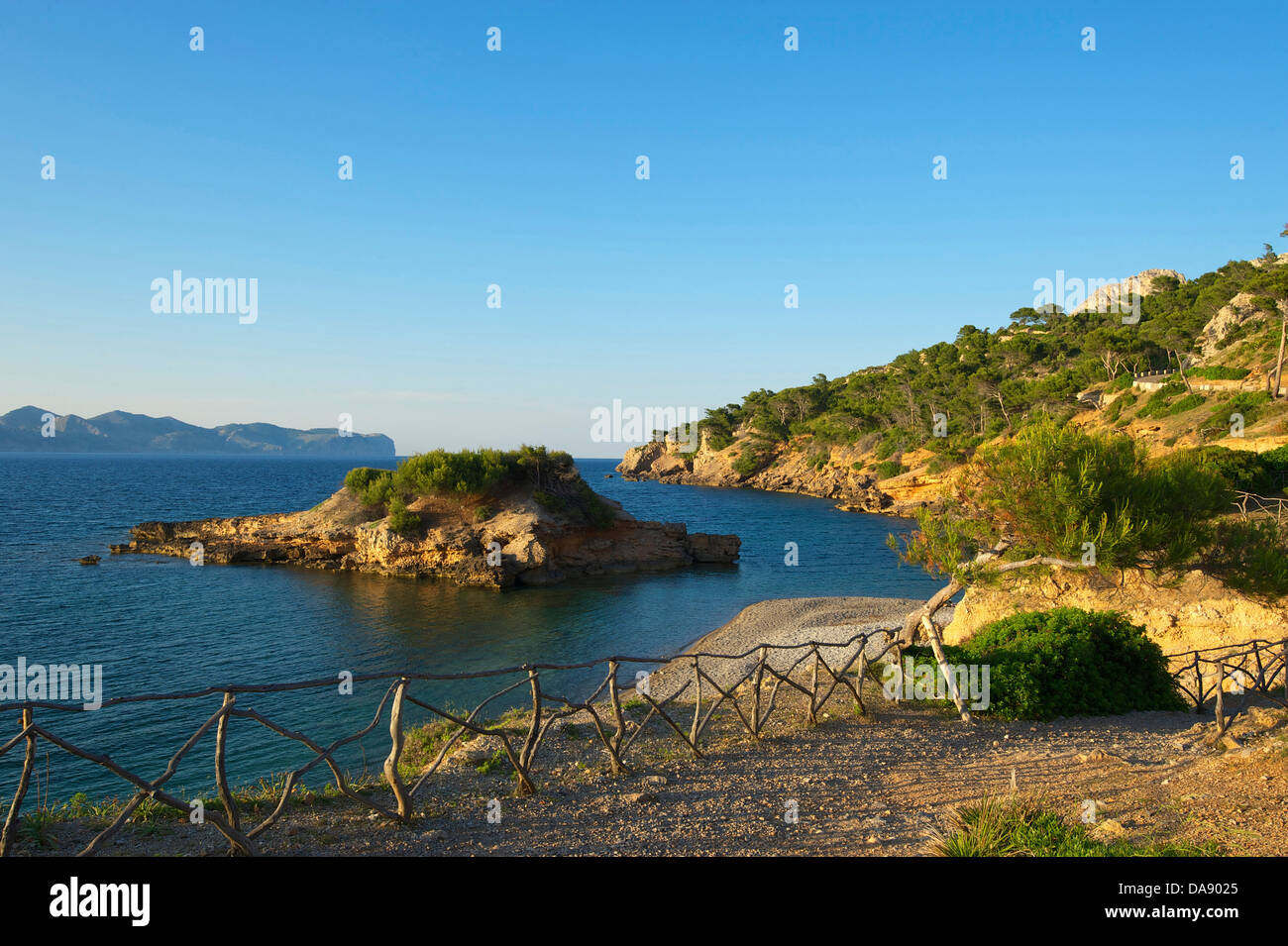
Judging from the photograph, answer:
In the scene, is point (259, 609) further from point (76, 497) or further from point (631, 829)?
point (76, 497)

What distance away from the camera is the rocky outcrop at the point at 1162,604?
49.4ft

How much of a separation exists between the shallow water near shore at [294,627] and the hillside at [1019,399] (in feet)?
61.1

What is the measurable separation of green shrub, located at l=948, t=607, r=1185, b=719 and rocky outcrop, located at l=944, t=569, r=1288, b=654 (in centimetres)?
108

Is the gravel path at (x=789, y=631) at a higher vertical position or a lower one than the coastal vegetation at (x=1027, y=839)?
lower

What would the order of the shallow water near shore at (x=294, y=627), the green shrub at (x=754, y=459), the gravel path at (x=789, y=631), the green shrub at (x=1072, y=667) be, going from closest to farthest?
the green shrub at (x=1072, y=667), the shallow water near shore at (x=294, y=627), the gravel path at (x=789, y=631), the green shrub at (x=754, y=459)

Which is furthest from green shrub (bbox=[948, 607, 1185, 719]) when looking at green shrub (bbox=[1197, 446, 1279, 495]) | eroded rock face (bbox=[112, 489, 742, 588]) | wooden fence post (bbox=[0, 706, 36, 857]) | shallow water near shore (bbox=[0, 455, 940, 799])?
eroded rock face (bbox=[112, 489, 742, 588])

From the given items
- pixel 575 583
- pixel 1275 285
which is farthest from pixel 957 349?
pixel 575 583

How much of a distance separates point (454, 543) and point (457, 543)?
0.17m

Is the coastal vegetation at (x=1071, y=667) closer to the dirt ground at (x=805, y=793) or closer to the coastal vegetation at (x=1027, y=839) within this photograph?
the dirt ground at (x=805, y=793)

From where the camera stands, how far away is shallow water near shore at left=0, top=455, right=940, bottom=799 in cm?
1606

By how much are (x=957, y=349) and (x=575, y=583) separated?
7564 centimetres

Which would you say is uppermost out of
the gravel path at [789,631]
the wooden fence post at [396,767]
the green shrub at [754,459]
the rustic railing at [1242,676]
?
the green shrub at [754,459]

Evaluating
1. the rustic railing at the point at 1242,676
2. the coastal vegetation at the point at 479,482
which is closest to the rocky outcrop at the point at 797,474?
the coastal vegetation at the point at 479,482
